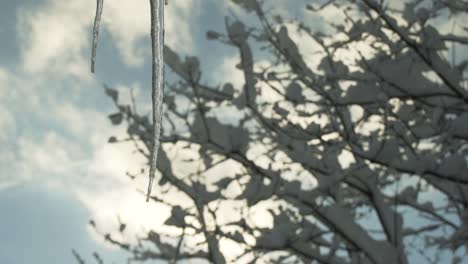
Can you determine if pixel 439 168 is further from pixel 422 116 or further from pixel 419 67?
pixel 422 116

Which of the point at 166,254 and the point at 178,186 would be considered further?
the point at 166,254

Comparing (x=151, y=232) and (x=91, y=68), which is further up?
(x=151, y=232)

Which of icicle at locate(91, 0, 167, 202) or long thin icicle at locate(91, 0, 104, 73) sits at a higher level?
long thin icicle at locate(91, 0, 104, 73)

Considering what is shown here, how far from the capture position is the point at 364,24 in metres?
4.51

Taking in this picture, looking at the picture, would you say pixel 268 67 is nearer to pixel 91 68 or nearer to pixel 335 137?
pixel 335 137

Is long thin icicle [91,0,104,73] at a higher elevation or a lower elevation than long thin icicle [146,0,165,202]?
higher

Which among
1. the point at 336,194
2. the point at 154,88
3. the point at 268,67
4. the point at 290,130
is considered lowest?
the point at 154,88

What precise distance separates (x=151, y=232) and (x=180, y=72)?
1337 mm

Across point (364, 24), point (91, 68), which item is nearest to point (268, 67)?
point (364, 24)

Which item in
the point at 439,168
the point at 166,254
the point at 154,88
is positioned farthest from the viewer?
the point at 166,254

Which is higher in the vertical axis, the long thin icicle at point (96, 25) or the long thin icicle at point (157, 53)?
the long thin icicle at point (96, 25)

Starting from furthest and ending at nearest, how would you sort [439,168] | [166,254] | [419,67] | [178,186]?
1. [166,254]
2. [178,186]
3. [419,67]
4. [439,168]

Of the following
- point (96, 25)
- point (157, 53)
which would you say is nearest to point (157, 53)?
point (157, 53)

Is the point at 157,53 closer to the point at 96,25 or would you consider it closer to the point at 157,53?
the point at 157,53
